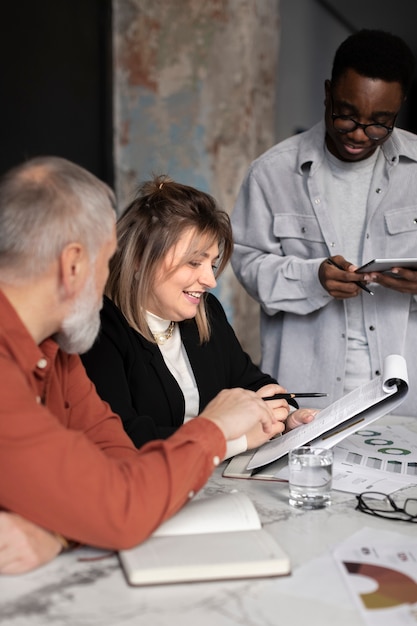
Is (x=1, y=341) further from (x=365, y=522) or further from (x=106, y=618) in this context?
(x=365, y=522)

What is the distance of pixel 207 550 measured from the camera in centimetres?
145

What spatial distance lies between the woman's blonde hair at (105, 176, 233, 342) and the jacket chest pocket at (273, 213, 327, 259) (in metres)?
0.75

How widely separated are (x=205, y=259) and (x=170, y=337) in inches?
11.3

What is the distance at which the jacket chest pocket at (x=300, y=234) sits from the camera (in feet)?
10.2

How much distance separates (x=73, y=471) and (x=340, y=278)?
1593 millimetres

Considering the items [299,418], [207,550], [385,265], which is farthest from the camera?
[385,265]

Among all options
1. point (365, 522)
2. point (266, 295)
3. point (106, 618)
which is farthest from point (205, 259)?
point (106, 618)

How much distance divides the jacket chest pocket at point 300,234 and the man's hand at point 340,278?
10.1 inches

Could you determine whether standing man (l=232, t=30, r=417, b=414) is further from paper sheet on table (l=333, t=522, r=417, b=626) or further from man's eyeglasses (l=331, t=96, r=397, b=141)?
paper sheet on table (l=333, t=522, r=417, b=626)

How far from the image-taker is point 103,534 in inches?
56.1

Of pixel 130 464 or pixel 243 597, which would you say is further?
pixel 130 464

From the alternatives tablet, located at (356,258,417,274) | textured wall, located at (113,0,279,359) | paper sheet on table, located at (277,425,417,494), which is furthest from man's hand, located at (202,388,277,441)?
textured wall, located at (113,0,279,359)

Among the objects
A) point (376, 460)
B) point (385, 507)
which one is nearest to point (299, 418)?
point (376, 460)

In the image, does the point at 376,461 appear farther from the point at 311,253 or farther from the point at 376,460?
the point at 311,253
